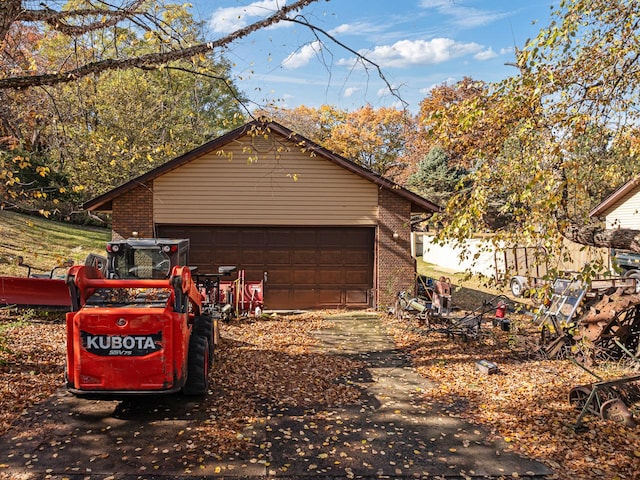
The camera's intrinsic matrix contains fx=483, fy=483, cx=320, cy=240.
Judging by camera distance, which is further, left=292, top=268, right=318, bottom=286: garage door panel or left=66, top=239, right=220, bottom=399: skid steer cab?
left=292, top=268, right=318, bottom=286: garage door panel

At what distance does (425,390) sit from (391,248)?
25.3ft

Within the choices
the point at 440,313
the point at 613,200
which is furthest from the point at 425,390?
the point at 613,200

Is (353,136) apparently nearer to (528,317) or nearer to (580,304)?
(528,317)

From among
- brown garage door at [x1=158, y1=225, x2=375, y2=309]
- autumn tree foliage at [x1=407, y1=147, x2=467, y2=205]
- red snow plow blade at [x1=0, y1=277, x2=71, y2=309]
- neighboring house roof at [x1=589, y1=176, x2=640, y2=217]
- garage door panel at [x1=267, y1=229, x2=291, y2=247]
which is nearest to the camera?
red snow plow blade at [x1=0, y1=277, x2=71, y2=309]

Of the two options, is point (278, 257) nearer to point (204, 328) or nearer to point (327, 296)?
point (327, 296)

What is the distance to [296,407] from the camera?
730 cm

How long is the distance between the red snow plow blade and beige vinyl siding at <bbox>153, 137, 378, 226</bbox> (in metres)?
3.66

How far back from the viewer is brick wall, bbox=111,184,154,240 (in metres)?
14.9

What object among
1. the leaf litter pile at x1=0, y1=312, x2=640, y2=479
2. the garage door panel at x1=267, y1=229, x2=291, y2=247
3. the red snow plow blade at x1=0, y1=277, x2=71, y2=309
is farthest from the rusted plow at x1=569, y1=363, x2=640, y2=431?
the red snow plow blade at x1=0, y1=277, x2=71, y2=309

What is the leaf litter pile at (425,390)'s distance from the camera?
591 cm

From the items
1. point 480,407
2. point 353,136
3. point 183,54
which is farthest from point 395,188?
point 353,136

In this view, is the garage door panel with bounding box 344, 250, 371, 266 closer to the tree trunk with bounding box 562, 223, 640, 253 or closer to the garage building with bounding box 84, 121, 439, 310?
the garage building with bounding box 84, 121, 439, 310

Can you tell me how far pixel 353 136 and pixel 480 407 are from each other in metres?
34.2

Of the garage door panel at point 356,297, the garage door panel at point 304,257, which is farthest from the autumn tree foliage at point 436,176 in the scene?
the garage door panel at point 304,257
